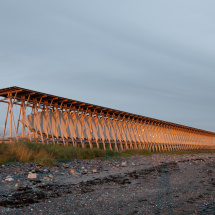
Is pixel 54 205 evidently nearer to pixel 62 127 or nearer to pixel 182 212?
pixel 182 212

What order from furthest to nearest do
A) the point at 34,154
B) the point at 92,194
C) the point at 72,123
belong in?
the point at 72,123 < the point at 34,154 < the point at 92,194

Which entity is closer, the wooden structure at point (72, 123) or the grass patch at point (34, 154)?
the grass patch at point (34, 154)

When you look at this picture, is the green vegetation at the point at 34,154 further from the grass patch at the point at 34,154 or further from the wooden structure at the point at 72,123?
the wooden structure at the point at 72,123

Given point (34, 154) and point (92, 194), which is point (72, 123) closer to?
point (34, 154)

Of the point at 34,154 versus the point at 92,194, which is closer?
the point at 92,194

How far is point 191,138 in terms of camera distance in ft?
244

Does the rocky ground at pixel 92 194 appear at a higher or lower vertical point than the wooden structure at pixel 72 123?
lower

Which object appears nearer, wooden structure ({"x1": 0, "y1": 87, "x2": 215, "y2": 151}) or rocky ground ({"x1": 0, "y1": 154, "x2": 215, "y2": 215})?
rocky ground ({"x1": 0, "y1": 154, "x2": 215, "y2": 215})

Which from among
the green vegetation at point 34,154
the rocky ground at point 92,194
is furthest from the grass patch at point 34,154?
the rocky ground at point 92,194

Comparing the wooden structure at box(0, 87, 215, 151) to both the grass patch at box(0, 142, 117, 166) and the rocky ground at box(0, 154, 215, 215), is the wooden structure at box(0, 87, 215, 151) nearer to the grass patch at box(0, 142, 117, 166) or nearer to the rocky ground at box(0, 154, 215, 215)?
the grass patch at box(0, 142, 117, 166)

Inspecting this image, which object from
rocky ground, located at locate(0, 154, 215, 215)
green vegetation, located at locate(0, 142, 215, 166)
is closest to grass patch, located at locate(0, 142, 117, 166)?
green vegetation, located at locate(0, 142, 215, 166)

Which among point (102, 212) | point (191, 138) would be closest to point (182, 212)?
point (102, 212)

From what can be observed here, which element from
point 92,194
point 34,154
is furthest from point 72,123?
point 92,194

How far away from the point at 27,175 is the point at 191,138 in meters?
68.0
